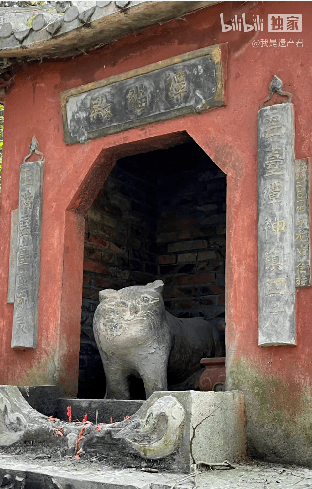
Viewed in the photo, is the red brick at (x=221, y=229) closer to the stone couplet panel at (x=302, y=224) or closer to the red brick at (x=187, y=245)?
the red brick at (x=187, y=245)

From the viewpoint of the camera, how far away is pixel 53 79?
193 inches

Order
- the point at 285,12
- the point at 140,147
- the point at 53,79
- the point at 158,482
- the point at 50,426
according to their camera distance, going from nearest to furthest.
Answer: the point at 158,482 → the point at 50,426 → the point at 285,12 → the point at 140,147 → the point at 53,79

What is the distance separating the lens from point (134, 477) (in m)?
2.88

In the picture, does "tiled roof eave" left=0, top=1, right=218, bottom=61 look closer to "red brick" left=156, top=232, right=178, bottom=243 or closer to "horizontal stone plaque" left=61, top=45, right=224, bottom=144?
"horizontal stone plaque" left=61, top=45, right=224, bottom=144

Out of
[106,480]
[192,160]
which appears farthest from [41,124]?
[106,480]

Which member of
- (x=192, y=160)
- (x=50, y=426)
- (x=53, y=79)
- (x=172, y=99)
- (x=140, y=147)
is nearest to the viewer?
(x=50, y=426)

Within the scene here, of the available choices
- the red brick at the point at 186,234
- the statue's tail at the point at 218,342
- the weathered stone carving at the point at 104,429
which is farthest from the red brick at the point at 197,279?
the weathered stone carving at the point at 104,429

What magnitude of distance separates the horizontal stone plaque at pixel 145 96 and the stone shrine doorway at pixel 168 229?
1143mm

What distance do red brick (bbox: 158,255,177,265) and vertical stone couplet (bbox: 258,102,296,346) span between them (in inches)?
110

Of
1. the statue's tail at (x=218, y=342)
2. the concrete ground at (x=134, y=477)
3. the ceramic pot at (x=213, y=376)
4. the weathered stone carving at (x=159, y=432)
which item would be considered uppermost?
the statue's tail at (x=218, y=342)

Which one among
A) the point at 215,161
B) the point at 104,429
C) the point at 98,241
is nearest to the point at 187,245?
the point at 98,241

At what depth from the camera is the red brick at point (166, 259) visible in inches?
251

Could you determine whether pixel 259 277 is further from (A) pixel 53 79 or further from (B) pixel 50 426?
(A) pixel 53 79

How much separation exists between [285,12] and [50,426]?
2.97 m
